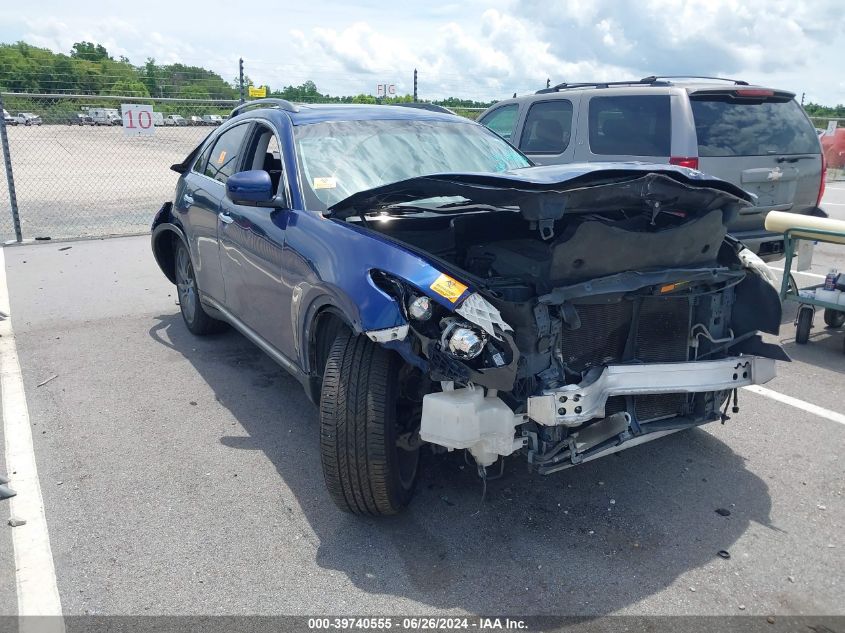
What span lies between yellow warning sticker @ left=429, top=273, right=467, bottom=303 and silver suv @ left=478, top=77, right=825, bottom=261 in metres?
4.43

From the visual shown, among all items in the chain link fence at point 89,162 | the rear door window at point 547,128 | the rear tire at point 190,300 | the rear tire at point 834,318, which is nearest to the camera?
the rear tire at point 190,300

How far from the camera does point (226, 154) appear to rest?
5.36m

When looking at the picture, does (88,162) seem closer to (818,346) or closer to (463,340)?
(818,346)

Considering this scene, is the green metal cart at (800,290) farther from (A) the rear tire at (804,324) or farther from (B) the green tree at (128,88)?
(B) the green tree at (128,88)

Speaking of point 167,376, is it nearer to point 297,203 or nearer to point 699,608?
point 297,203

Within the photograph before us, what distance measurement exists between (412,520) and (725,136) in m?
5.11

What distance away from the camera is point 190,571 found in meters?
3.10

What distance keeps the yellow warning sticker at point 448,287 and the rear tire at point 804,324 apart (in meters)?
4.28

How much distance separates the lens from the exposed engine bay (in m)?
3.00

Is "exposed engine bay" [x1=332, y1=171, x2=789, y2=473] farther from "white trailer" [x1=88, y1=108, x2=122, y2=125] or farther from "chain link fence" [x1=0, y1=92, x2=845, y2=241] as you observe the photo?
"white trailer" [x1=88, y1=108, x2=122, y2=125]

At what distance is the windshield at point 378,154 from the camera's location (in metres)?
4.13

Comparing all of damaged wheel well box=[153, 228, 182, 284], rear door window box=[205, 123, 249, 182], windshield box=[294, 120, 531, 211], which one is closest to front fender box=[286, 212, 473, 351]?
windshield box=[294, 120, 531, 211]

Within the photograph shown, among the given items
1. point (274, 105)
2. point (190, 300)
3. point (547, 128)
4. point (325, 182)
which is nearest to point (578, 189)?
point (325, 182)

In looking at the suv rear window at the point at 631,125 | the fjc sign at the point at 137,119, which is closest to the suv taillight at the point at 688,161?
the suv rear window at the point at 631,125
